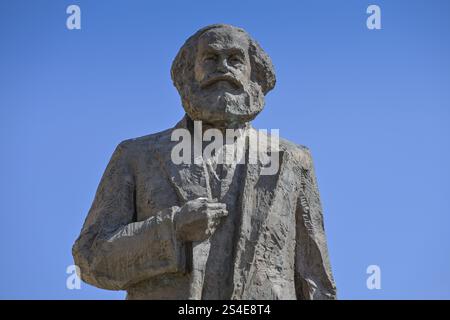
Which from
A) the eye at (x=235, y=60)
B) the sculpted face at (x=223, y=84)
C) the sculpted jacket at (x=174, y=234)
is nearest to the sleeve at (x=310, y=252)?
the sculpted jacket at (x=174, y=234)

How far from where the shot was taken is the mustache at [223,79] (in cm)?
1194

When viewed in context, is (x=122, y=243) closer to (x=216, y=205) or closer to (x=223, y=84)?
(x=216, y=205)

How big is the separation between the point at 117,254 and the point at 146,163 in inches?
39.4

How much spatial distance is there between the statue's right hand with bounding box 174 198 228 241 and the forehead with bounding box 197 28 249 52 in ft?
5.07

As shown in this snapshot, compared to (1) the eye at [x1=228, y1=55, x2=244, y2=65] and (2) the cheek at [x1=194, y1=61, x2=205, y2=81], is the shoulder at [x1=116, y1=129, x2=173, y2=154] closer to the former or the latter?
(2) the cheek at [x1=194, y1=61, x2=205, y2=81]

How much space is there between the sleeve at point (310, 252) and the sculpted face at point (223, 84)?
822 millimetres

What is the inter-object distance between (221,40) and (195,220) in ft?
5.93

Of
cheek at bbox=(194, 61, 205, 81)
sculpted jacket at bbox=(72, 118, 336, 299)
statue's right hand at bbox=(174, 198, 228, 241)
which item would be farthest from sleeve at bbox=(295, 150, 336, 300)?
cheek at bbox=(194, 61, 205, 81)

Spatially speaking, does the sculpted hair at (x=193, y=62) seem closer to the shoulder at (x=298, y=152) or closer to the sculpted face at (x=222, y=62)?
the sculpted face at (x=222, y=62)

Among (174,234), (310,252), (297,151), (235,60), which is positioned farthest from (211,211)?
(235,60)

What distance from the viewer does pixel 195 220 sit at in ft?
36.9

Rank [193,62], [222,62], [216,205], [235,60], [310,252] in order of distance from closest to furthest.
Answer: [216,205] < [310,252] < [222,62] < [235,60] < [193,62]
